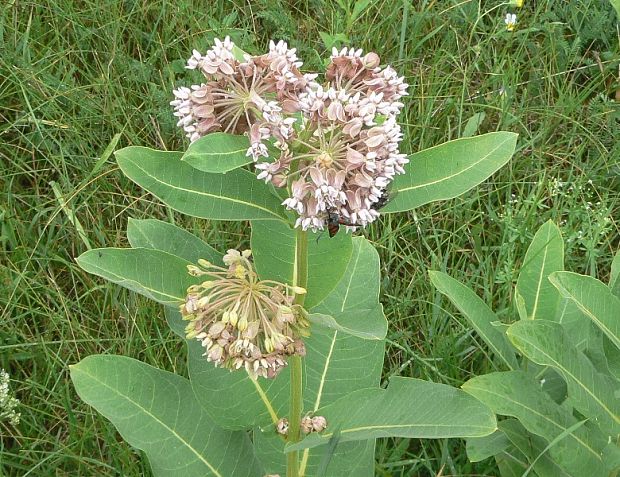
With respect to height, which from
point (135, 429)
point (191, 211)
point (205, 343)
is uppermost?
point (191, 211)

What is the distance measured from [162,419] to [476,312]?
79 centimetres

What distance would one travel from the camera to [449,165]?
1.48 metres

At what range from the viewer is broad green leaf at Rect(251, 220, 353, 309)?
60.9 inches

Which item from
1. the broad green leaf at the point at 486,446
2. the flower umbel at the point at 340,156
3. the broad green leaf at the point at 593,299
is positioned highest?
the flower umbel at the point at 340,156

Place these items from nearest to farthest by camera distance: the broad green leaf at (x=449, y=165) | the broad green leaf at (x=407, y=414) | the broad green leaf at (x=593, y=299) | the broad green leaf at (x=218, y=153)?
the broad green leaf at (x=218, y=153)
the broad green leaf at (x=449, y=165)
the broad green leaf at (x=407, y=414)
the broad green leaf at (x=593, y=299)

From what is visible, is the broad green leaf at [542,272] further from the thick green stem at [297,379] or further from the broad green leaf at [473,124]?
the broad green leaf at [473,124]

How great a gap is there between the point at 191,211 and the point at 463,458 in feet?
4.21

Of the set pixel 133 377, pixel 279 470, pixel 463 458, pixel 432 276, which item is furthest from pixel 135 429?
pixel 463 458

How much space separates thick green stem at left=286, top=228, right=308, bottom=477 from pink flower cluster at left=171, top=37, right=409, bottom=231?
0.44 feet

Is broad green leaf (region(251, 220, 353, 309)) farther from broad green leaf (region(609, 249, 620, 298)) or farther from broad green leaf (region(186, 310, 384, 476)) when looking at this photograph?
broad green leaf (region(609, 249, 620, 298))

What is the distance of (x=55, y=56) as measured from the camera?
127 inches

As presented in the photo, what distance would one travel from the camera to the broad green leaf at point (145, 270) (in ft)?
4.84

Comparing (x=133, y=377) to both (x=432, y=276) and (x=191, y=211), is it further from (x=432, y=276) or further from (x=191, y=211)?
(x=432, y=276)

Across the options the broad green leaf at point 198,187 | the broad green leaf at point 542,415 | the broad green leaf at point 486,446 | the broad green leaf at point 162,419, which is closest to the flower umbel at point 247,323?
the broad green leaf at point 198,187
